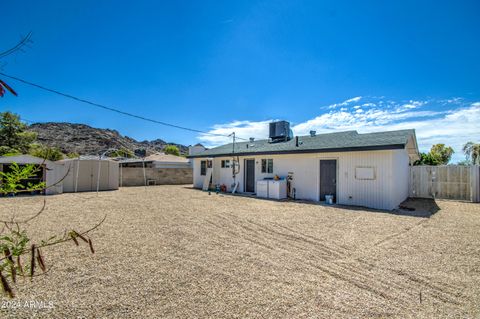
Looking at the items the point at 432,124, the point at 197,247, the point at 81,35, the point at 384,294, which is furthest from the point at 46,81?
the point at 432,124

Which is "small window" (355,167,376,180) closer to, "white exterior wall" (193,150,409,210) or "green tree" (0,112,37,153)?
"white exterior wall" (193,150,409,210)

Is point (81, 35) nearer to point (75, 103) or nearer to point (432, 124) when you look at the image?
point (75, 103)

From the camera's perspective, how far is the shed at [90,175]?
14.1m

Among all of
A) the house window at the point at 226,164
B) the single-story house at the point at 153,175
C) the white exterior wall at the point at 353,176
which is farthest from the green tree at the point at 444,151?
the single-story house at the point at 153,175

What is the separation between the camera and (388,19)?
26.3 feet

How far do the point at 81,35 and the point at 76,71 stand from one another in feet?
8.80

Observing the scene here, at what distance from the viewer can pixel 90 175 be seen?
1504 cm

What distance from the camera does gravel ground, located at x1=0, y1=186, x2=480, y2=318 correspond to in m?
2.71

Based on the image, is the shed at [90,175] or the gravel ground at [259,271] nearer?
the gravel ground at [259,271]

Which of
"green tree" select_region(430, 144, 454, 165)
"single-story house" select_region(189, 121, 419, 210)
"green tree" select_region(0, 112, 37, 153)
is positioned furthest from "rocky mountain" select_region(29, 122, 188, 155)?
"green tree" select_region(430, 144, 454, 165)

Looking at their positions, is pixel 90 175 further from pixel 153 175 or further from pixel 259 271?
pixel 259 271

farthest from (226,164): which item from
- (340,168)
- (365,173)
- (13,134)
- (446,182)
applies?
(13,134)

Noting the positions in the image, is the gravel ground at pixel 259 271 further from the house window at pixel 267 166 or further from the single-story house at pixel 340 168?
the house window at pixel 267 166

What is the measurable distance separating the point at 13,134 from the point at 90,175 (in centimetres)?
1994
